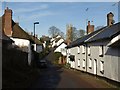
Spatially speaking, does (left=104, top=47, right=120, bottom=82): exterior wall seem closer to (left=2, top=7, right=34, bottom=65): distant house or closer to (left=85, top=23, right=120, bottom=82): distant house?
(left=85, top=23, right=120, bottom=82): distant house

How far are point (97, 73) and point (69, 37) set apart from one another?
6687cm

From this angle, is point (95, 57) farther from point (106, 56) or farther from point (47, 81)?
point (47, 81)

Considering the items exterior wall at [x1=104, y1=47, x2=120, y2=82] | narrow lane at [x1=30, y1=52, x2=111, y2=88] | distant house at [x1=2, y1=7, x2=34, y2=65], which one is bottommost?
narrow lane at [x1=30, y1=52, x2=111, y2=88]

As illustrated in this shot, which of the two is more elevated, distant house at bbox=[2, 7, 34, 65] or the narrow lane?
distant house at bbox=[2, 7, 34, 65]

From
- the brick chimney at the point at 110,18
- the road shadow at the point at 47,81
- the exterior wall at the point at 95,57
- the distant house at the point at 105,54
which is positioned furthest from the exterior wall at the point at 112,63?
the brick chimney at the point at 110,18

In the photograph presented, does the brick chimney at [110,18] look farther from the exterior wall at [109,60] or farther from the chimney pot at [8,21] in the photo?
the chimney pot at [8,21]

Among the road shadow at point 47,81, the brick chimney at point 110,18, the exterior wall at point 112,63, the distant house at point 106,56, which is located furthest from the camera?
the brick chimney at point 110,18

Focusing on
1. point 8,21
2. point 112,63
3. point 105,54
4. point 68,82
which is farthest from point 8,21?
point 112,63

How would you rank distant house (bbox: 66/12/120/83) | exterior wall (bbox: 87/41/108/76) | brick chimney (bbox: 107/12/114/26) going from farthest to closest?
brick chimney (bbox: 107/12/114/26) → exterior wall (bbox: 87/41/108/76) → distant house (bbox: 66/12/120/83)

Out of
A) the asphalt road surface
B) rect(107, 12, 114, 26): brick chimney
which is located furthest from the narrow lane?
rect(107, 12, 114, 26): brick chimney

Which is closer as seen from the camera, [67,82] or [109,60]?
[109,60]

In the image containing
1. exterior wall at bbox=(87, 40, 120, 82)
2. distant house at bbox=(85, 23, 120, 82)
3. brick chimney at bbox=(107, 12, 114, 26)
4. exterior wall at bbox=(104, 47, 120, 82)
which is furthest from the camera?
brick chimney at bbox=(107, 12, 114, 26)

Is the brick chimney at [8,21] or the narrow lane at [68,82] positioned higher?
the brick chimney at [8,21]

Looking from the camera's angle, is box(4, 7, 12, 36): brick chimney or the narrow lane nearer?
the narrow lane
